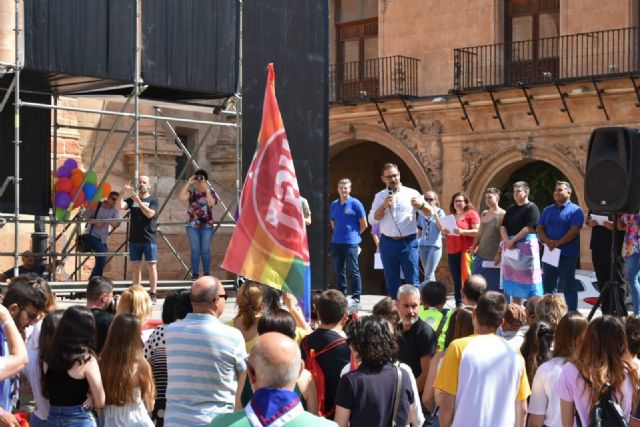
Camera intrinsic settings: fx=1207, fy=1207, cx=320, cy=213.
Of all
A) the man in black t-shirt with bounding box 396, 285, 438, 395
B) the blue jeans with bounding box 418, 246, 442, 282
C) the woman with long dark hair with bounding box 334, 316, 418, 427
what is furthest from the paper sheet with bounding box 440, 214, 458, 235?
the woman with long dark hair with bounding box 334, 316, 418, 427

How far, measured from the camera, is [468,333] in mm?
6477

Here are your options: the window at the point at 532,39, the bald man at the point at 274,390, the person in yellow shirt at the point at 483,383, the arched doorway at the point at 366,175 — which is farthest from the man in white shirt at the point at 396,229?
the arched doorway at the point at 366,175

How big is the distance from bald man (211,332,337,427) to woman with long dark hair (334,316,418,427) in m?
1.61

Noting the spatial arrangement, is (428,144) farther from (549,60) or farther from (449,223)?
(449,223)

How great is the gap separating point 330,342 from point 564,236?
6.09m

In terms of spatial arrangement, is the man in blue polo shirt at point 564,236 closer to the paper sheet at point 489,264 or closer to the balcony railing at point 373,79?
the paper sheet at point 489,264

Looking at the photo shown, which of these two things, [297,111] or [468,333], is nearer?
[468,333]

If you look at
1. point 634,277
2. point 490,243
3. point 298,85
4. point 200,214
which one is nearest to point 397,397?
point 634,277

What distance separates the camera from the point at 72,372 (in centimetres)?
572

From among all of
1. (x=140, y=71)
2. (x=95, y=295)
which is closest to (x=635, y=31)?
(x=140, y=71)

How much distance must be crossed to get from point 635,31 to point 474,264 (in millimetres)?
10899

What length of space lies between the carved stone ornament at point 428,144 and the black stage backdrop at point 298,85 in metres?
11.2

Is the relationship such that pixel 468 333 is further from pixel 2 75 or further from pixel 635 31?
pixel 635 31

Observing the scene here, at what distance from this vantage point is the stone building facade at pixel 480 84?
22.7 metres
